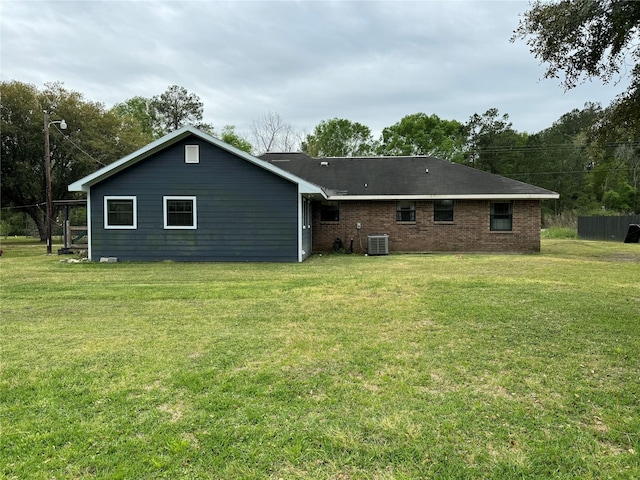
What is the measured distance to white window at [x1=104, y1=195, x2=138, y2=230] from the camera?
13.7m

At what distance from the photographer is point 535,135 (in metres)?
46.7

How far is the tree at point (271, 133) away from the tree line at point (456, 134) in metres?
0.09

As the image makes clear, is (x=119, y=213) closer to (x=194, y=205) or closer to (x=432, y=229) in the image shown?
(x=194, y=205)

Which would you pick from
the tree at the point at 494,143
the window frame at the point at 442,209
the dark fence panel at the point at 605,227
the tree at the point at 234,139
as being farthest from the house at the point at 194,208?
the tree at the point at 494,143

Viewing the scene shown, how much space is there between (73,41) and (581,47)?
14392 millimetres

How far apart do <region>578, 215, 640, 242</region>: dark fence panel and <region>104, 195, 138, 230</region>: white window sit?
2413 centimetres

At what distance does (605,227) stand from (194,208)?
2301 centimetres

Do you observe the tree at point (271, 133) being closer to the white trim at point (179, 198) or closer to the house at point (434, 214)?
the house at point (434, 214)

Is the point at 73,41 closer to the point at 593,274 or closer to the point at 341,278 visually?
the point at 341,278

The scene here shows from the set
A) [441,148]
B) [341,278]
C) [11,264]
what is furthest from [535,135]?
[11,264]

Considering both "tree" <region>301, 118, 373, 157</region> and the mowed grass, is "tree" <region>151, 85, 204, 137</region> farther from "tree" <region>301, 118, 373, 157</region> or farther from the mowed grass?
the mowed grass

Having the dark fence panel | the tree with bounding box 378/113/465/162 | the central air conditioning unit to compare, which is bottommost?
the central air conditioning unit

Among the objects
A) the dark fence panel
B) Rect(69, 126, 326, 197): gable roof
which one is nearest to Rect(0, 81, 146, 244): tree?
Rect(69, 126, 326, 197): gable roof

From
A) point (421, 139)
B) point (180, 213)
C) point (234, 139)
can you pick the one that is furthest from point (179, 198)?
point (421, 139)
